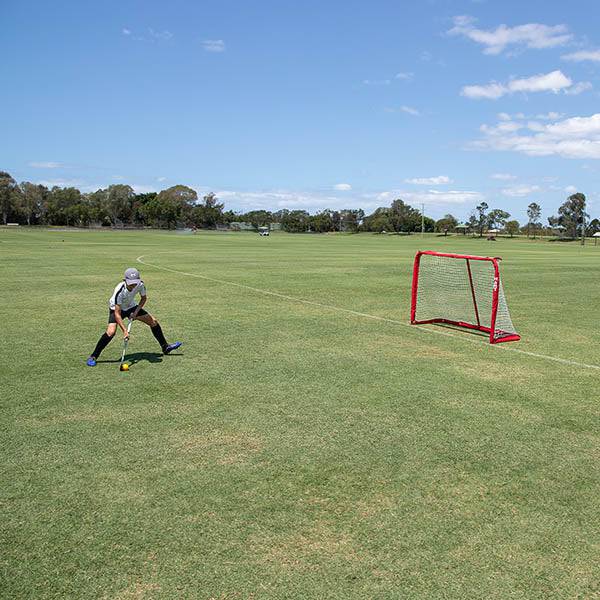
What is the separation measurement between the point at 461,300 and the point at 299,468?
40.3 ft

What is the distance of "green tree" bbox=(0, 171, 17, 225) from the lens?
461 ft

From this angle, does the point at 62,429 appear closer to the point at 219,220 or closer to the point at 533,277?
the point at 533,277

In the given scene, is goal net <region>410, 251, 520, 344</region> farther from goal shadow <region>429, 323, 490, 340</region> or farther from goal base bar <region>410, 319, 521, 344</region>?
goal shadow <region>429, 323, 490, 340</region>

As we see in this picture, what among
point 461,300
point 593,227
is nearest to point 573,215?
point 593,227

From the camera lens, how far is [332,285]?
21.5 m

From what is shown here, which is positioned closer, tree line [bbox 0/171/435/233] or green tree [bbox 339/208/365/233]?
tree line [bbox 0/171/435/233]

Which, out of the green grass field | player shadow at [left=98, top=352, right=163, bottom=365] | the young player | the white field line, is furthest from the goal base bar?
the young player

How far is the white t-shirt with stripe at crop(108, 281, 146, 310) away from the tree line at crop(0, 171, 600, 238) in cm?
13378

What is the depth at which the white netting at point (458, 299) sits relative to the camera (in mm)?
12914

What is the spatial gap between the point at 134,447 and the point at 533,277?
24068 mm

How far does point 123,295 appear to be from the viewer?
8.98 m

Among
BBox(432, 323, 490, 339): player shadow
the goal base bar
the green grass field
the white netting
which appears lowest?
the green grass field

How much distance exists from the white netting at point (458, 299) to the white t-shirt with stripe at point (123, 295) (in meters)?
7.32

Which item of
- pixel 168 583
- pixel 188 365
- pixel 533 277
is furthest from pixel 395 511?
pixel 533 277
